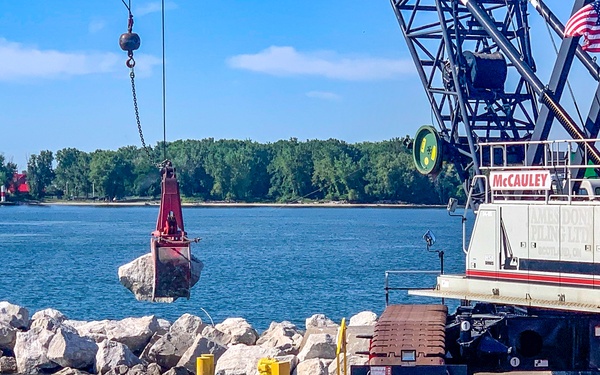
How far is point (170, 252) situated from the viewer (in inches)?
841

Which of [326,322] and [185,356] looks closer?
[185,356]

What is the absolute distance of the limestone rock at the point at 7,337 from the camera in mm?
25531

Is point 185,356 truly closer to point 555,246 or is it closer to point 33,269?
point 555,246

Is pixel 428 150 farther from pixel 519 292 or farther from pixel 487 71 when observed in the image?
pixel 519 292

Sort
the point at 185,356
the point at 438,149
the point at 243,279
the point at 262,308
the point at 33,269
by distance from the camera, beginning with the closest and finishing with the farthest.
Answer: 1. the point at 185,356
2. the point at 438,149
3. the point at 262,308
4. the point at 243,279
5. the point at 33,269

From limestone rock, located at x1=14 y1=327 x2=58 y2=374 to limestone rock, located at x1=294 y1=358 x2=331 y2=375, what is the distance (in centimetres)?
603

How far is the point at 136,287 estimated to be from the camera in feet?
78.2

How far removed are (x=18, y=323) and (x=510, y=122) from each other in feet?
54.3

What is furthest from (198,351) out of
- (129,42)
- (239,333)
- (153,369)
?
(129,42)

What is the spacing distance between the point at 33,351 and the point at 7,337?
8.00ft

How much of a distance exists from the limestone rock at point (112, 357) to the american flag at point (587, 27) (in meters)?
12.2

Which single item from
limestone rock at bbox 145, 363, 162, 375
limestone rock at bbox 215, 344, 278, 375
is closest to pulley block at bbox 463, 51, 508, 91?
limestone rock at bbox 215, 344, 278, 375

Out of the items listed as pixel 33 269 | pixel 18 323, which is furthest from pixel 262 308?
pixel 33 269

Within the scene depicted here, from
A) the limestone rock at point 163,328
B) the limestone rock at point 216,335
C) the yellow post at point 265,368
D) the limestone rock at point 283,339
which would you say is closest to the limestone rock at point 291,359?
the limestone rock at point 283,339
